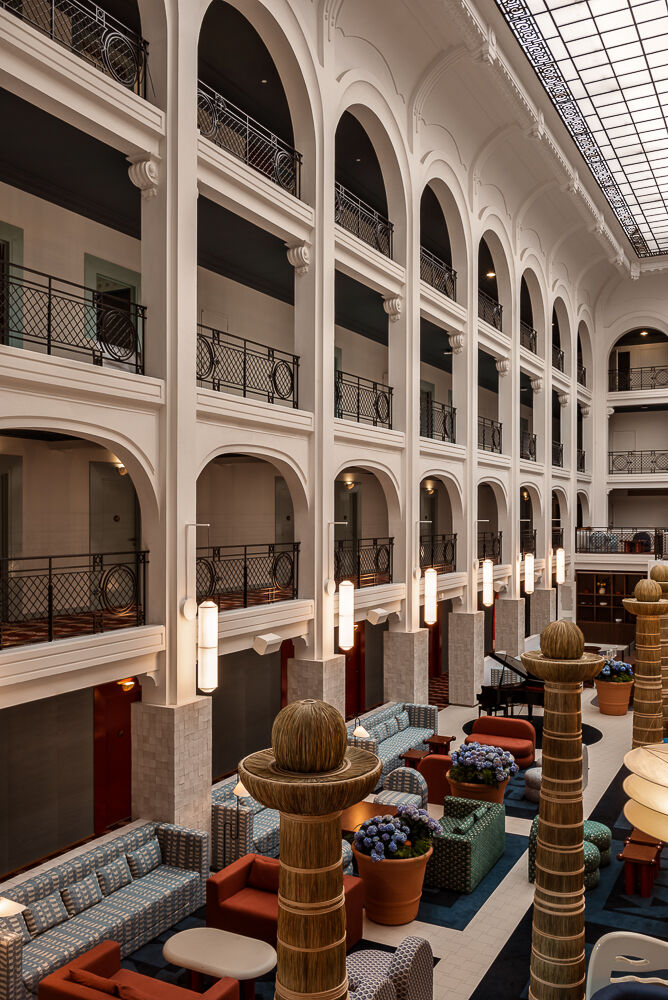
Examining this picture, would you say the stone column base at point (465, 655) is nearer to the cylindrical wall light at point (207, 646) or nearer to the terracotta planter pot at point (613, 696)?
the terracotta planter pot at point (613, 696)

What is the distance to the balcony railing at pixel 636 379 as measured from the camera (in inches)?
1115

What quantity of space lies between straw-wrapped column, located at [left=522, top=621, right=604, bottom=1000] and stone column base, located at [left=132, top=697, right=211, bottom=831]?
4.35 metres

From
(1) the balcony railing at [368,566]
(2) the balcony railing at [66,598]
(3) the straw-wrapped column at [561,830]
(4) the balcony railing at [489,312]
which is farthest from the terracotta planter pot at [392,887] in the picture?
(4) the balcony railing at [489,312]

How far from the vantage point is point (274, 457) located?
417 inches

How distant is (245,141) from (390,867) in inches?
375

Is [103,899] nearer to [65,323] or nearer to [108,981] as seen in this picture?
[108,981]

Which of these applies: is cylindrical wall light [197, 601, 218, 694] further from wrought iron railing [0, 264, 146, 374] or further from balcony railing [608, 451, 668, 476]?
balcony railing [608, 451, 668, 476]

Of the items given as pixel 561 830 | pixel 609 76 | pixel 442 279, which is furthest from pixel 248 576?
pixel 609 76

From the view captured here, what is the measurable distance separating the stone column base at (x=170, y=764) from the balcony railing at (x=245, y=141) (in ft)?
21.9

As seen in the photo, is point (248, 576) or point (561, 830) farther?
point (248, 576)

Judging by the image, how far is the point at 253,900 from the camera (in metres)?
7.23

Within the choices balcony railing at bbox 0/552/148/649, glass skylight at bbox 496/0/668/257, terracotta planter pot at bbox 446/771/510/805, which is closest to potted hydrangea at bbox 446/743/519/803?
terracotta planter pot at bbox 446/771/510/805

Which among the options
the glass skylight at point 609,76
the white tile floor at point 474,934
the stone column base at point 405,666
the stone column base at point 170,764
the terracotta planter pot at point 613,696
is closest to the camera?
the white tile floor at point 474,934

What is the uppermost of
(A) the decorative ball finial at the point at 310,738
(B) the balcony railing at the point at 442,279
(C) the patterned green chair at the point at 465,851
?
(B) the balcony railing at the point at 442,279
